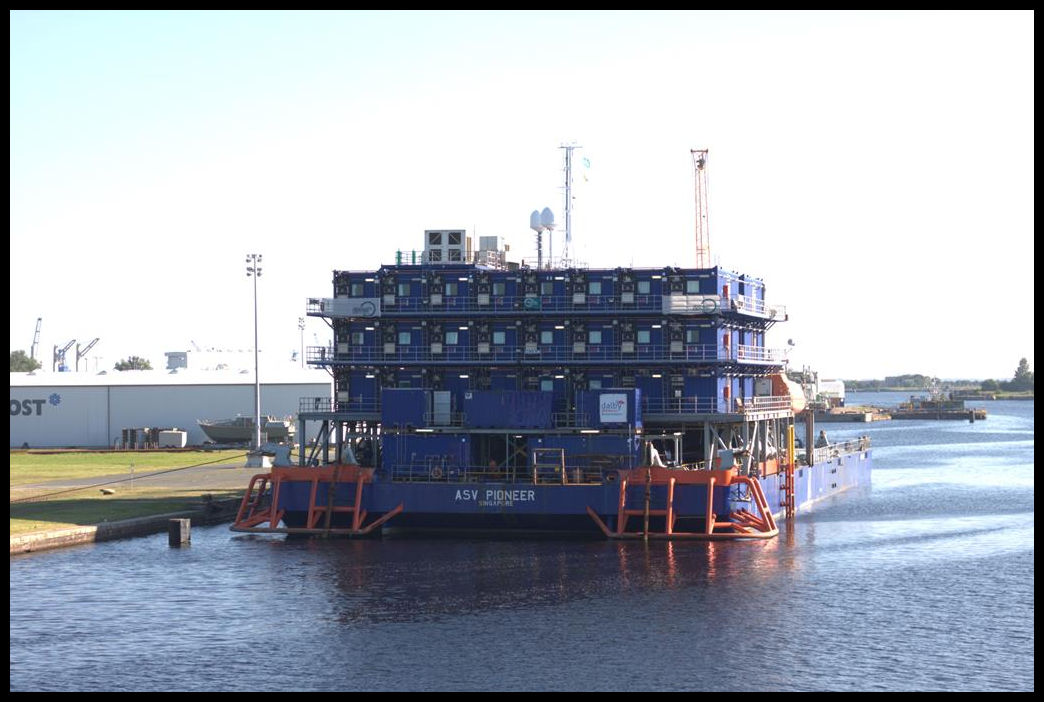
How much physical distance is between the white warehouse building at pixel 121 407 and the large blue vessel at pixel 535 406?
61.4 metres

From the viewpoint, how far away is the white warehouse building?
147 m

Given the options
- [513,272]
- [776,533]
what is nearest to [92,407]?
[513,272]

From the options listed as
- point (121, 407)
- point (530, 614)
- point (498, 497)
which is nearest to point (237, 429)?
point (121, 407)

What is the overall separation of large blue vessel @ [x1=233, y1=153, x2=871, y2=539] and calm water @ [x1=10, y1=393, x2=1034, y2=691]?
220 cm

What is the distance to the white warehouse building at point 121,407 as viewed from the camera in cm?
14688

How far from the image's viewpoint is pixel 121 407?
483ft

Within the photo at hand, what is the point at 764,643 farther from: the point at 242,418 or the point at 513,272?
the point at 242,418

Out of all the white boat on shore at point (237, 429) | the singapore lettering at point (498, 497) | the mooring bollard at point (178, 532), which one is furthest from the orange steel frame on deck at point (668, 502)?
the white boat on shore at point (237, 429)

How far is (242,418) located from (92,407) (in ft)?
55.7

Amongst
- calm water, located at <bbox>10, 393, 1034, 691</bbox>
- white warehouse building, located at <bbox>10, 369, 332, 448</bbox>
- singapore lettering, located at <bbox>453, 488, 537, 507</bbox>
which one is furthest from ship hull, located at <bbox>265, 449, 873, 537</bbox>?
white warehouse building, located at <bbox>10, 369, 332, 448</bbox>

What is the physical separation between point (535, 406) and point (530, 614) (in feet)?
77.7

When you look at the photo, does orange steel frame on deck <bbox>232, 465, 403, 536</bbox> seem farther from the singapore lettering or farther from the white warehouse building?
the white warehouse building

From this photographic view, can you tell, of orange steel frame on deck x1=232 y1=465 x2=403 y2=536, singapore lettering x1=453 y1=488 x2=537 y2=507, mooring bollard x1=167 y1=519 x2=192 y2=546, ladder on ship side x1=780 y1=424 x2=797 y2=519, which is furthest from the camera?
ladder on ship side x1=780 y1=424 x2=797 y2=519
